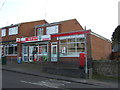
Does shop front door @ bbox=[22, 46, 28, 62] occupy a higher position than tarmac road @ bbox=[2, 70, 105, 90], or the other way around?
shop front door @ bbox=[22, 46, 28, 62]

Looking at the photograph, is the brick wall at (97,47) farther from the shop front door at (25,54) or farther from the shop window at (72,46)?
the shop front door at (25,54)

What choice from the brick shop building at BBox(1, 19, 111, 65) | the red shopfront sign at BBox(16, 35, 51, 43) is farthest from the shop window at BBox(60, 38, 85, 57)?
the red shopfront sign at BBox(16, 35, 51, 43)

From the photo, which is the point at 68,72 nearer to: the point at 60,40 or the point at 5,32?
the point at 60,40

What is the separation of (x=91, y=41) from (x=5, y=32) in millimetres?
19032

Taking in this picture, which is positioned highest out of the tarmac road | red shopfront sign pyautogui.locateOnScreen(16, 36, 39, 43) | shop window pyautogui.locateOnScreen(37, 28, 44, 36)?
shop window pyautogui.locateOnScreen(37, 28, 44, 36)

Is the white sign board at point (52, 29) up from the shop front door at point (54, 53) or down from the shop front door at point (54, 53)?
up

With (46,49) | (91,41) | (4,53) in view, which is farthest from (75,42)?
(4,53)

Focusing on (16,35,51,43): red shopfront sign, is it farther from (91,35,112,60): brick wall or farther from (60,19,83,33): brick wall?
(91,35,112,60): brick wall

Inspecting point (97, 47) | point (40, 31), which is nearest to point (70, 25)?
point (40, 31)

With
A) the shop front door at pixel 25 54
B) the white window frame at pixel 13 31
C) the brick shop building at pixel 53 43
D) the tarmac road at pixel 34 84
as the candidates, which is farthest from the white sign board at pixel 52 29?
the tarmac road at pixel 34 84

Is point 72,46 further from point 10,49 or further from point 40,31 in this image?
point 10,49

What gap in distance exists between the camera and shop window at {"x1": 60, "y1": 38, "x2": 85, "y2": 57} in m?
19.1

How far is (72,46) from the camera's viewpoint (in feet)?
65.1

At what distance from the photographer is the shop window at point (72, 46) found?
62.7 ft
